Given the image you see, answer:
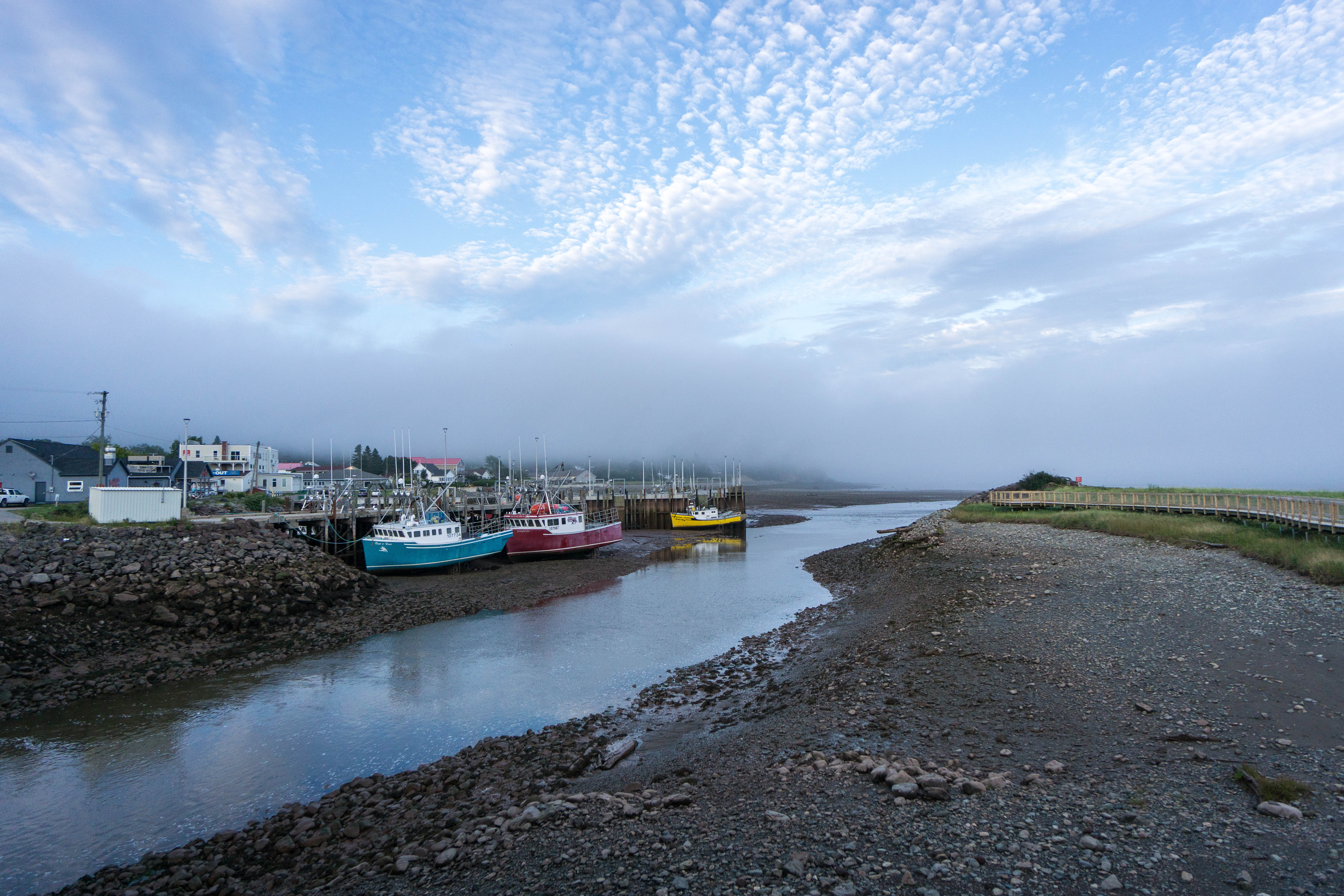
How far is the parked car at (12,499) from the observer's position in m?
37.8

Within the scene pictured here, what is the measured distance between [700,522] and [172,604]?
1949 inches

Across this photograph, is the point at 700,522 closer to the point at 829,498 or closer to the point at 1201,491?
the point at 1201,491

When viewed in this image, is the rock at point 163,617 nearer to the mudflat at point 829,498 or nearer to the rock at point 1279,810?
the rock at point 1279,810

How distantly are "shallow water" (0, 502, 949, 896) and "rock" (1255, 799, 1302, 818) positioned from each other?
10388 millimetres

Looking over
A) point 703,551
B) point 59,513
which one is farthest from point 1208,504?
point 59,513

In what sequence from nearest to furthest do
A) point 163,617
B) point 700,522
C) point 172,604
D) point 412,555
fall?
1. point 163,617
2. point 172,604
3. point 412,555
4. point 700,522

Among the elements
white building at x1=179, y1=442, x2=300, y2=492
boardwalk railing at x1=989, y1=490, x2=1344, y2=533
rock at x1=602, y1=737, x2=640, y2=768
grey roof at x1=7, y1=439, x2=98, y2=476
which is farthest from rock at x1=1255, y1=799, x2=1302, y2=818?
white building at x1=179, y1=442, x2=300, y2=492

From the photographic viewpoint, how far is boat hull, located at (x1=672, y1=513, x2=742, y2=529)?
6525 centimetres

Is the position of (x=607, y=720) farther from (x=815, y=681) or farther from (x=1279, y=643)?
(x=1279, y=643)

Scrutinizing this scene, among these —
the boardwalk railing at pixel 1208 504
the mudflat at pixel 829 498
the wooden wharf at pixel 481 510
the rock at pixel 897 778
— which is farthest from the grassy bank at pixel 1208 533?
the mudflat at pixel 829 498

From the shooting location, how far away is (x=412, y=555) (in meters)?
34.7

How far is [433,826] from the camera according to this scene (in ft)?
25.5

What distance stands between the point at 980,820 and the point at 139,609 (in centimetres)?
2270

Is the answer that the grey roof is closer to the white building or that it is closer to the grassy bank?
the white building
